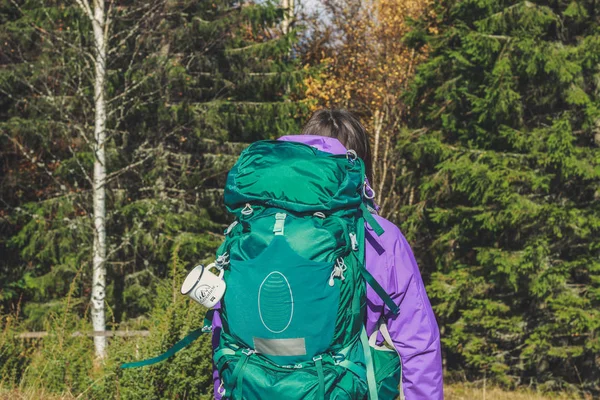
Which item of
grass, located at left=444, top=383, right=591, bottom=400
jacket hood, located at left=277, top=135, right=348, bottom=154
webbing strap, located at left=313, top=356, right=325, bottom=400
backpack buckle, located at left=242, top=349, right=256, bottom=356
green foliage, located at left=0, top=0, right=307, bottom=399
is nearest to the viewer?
webbing strap, located at left=313, top=356, right=325, bottom=400

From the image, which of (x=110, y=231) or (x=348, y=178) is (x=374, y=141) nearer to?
(x=110, y=231)

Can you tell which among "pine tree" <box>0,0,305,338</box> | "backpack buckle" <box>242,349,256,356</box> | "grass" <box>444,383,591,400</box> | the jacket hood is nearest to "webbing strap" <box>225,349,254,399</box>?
"backpack buckle" <box>242,349,256,356</box>

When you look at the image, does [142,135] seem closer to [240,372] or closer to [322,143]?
[322,143]

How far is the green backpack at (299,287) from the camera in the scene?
186 cm

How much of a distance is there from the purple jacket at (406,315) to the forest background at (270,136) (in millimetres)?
10809

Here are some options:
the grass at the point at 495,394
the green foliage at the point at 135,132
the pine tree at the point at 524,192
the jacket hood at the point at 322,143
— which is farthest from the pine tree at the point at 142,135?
the jacket hood at the point at 322,143

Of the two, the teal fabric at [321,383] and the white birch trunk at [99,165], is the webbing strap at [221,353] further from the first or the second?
the white birch trunk at [99,165]

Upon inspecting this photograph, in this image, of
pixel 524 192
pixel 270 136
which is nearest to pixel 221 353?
pixel 524 192

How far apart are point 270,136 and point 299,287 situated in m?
15.7

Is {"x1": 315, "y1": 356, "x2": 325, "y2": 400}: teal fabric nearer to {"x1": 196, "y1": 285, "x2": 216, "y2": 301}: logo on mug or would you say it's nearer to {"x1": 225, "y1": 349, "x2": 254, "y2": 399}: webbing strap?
{"x1": 225, "y1": 349, "x2": 254, "y2": 399}: webbing strap

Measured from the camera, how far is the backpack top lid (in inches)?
76.2

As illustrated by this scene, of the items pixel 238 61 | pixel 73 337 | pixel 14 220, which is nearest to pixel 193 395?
pixel 73 337

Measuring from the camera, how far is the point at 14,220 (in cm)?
1572

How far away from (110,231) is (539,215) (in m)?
9.65
